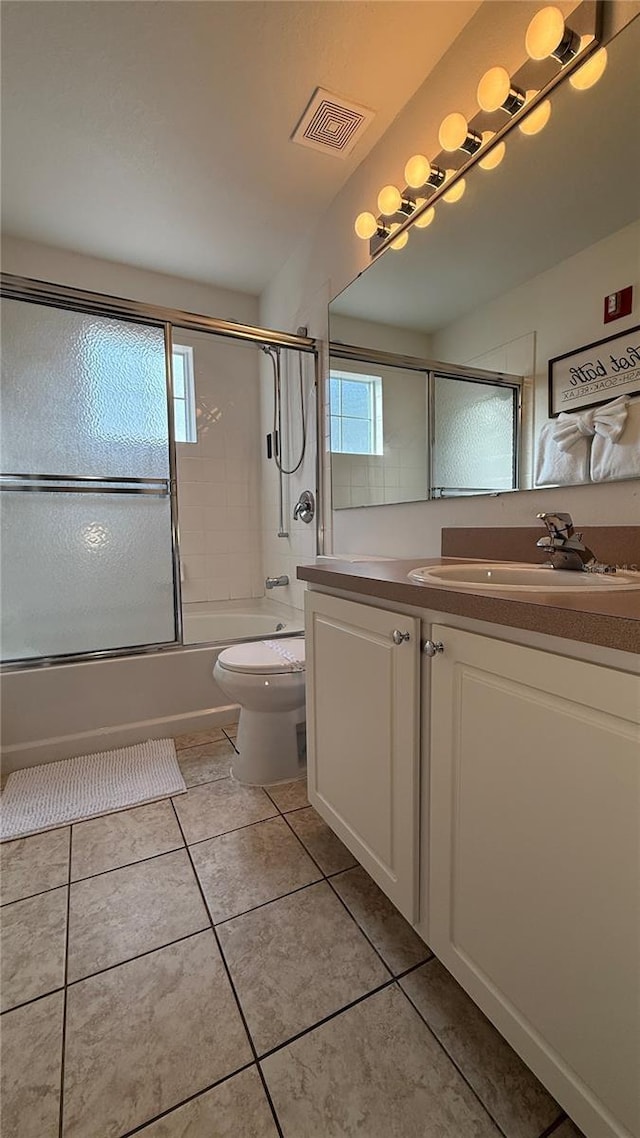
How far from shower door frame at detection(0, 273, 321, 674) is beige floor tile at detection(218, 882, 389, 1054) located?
3.98 ft

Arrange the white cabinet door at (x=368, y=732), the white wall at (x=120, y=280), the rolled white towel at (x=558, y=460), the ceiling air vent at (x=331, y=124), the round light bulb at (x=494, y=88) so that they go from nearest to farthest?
the white cabinet door at (x=368, y=732) < the rolled white towel at (x=558, y=460) < the round light bulb at (x=494, y=88) < the ceiling air vent at (x=331, y=124) < the white wall at (x=120, y=280)

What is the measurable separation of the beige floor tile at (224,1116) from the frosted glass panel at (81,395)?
1974 mm

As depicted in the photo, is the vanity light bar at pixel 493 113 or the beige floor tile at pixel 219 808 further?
the beige floor tile at pixel 219 808

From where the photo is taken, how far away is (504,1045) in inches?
31.8

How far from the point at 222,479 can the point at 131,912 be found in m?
2.27

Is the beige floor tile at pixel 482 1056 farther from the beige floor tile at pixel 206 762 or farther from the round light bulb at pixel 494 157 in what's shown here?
the round light bulb at pixel 494 157

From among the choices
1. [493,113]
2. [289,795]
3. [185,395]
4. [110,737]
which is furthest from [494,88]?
[110,737]

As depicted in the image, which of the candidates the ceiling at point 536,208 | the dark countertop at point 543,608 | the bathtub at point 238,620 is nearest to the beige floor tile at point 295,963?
the dark countertop at point 543,608

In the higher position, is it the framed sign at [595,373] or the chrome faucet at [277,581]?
the framed sign at [595,373]

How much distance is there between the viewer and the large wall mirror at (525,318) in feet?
3.21

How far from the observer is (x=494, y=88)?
3.90ft

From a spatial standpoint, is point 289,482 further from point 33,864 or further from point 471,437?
point 33,864

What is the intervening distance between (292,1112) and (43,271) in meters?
3.22

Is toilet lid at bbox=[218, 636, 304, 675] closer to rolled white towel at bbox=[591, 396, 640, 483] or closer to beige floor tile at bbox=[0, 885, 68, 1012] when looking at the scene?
beige floor tile at bbox=[0, 885, 68, 1012]
